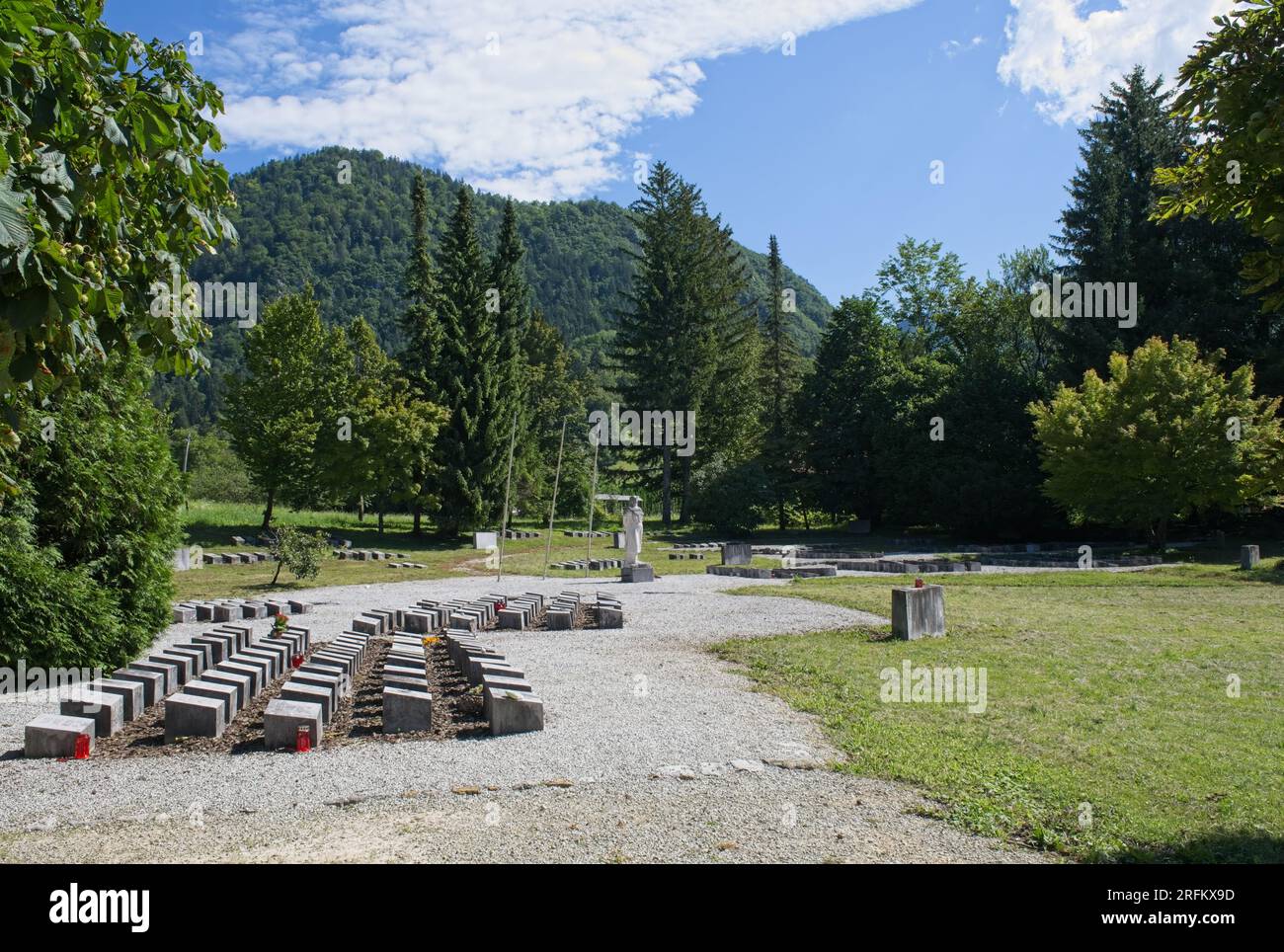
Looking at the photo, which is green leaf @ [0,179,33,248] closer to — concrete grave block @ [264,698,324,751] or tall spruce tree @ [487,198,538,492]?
concrete grave block @ [264,698,324,751]

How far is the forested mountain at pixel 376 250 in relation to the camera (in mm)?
124250

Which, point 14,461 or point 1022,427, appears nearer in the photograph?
point 14,461

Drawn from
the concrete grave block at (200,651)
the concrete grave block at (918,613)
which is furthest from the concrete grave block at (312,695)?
the concrete grave block at (918,613)

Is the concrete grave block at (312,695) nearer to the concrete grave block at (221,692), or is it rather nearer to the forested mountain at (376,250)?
the concrete grave block at (221,692)

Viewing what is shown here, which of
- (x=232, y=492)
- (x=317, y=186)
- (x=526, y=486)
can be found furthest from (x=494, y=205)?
(x=526, y=486)

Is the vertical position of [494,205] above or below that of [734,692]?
above

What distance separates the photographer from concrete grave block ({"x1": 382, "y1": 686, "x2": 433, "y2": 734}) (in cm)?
742

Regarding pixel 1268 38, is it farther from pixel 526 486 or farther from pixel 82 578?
pixel 526 486

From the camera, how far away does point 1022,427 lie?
127ft

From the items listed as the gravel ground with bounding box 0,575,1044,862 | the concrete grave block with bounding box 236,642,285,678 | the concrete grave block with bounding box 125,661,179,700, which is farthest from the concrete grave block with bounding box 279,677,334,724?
the concrete grave block with bounding box 236,642,285,678

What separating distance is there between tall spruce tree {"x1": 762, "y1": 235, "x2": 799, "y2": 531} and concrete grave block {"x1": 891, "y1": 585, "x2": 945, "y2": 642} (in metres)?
30.0

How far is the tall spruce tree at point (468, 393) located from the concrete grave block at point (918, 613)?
1087 inches

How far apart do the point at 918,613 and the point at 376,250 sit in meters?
148
